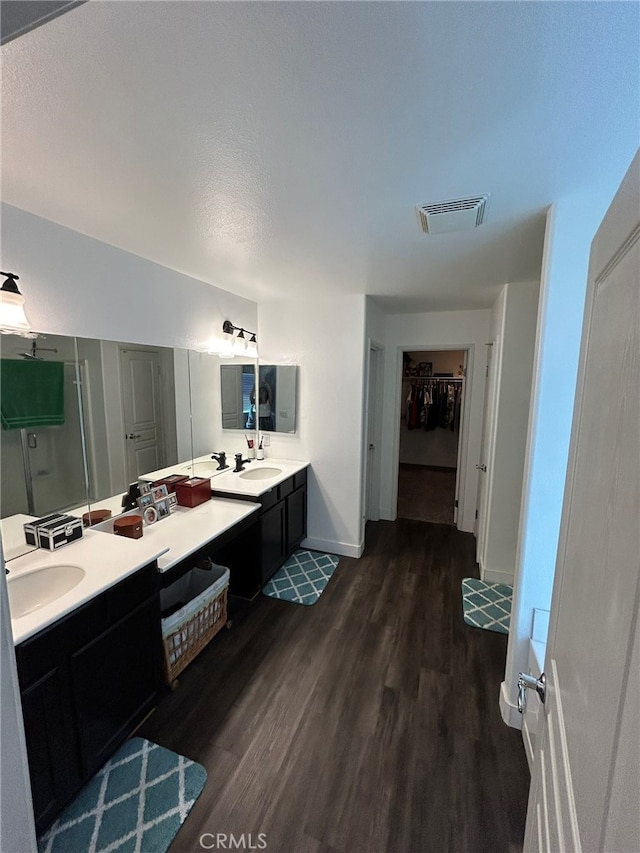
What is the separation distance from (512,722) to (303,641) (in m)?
1.20

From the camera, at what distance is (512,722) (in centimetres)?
177

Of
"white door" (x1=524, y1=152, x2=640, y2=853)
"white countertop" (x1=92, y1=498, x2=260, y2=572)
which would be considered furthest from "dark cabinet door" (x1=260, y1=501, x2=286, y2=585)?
"white door" (x1=524, y1=152, x2=640, y2=853)

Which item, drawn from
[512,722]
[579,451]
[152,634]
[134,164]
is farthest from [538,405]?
[152,634]

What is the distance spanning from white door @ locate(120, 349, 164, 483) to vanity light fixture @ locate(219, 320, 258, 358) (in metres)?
0.77

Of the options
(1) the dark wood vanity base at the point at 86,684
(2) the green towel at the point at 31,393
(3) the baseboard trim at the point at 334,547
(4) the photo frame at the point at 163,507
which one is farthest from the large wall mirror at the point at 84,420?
(3) the baseboard trim at the point at 334,547

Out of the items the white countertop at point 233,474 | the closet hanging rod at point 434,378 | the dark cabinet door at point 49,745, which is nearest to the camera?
the dark cabinet door at point 49,745

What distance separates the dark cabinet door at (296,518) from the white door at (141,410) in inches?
46.5

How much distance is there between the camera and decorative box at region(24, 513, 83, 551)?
168 centimetres

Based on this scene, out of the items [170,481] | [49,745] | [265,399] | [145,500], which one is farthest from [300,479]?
[49,745]

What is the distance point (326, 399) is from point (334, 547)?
1.43m

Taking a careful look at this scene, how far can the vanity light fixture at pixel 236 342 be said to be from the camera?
3.06m

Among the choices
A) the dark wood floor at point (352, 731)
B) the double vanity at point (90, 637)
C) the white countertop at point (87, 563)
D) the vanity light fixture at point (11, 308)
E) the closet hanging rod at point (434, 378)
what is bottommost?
the dark wood floor at point (352, 731)

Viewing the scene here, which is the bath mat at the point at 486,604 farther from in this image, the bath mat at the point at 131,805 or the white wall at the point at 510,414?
the bath mat at the point at 131,805

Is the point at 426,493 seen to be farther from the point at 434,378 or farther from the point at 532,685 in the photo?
the point at 532,685
